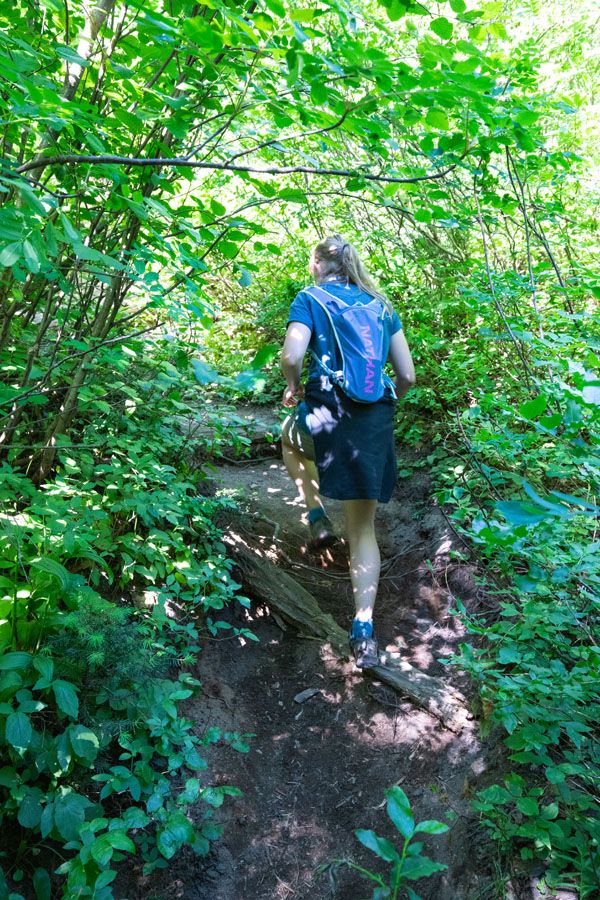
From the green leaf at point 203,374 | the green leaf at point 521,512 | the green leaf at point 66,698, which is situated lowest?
the green leaf at point 66,698

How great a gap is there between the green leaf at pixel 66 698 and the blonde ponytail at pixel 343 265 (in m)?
2.55

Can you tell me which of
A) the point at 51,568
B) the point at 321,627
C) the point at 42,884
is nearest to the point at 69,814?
the point at 42,884

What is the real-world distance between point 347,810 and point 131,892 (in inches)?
38.8

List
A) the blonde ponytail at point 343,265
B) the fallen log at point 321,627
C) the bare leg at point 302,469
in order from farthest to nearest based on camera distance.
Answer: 1. the bare leg at point 302,469
2. the blonde ponytail at point 343,265
3. the fallen log at point 321,627

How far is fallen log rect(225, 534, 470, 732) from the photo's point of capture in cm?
293

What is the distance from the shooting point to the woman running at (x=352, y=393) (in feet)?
10.7

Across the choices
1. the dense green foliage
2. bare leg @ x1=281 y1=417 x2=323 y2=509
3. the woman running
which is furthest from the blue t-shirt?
bare leg @ x1=281 y1=417 x2=323 y2=509

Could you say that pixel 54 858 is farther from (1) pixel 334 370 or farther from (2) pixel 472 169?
(2) pixel 472 169

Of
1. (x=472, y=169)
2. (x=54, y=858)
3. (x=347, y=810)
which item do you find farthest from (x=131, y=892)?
(x=472, y=169)

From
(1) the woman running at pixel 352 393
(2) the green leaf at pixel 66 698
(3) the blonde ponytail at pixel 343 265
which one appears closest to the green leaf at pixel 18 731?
(2) the green leaf at pixel 66 698

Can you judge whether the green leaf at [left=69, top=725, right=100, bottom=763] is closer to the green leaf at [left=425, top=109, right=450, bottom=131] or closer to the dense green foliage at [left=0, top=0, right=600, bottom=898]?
the dense green foliage at [left=0, top=0, right=600, bottom=898]

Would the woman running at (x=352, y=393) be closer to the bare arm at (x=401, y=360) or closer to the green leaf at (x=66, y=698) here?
the bare arm at (x=401, y=360)

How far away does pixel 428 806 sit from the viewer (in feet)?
8.23

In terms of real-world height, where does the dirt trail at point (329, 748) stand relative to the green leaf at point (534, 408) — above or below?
below
